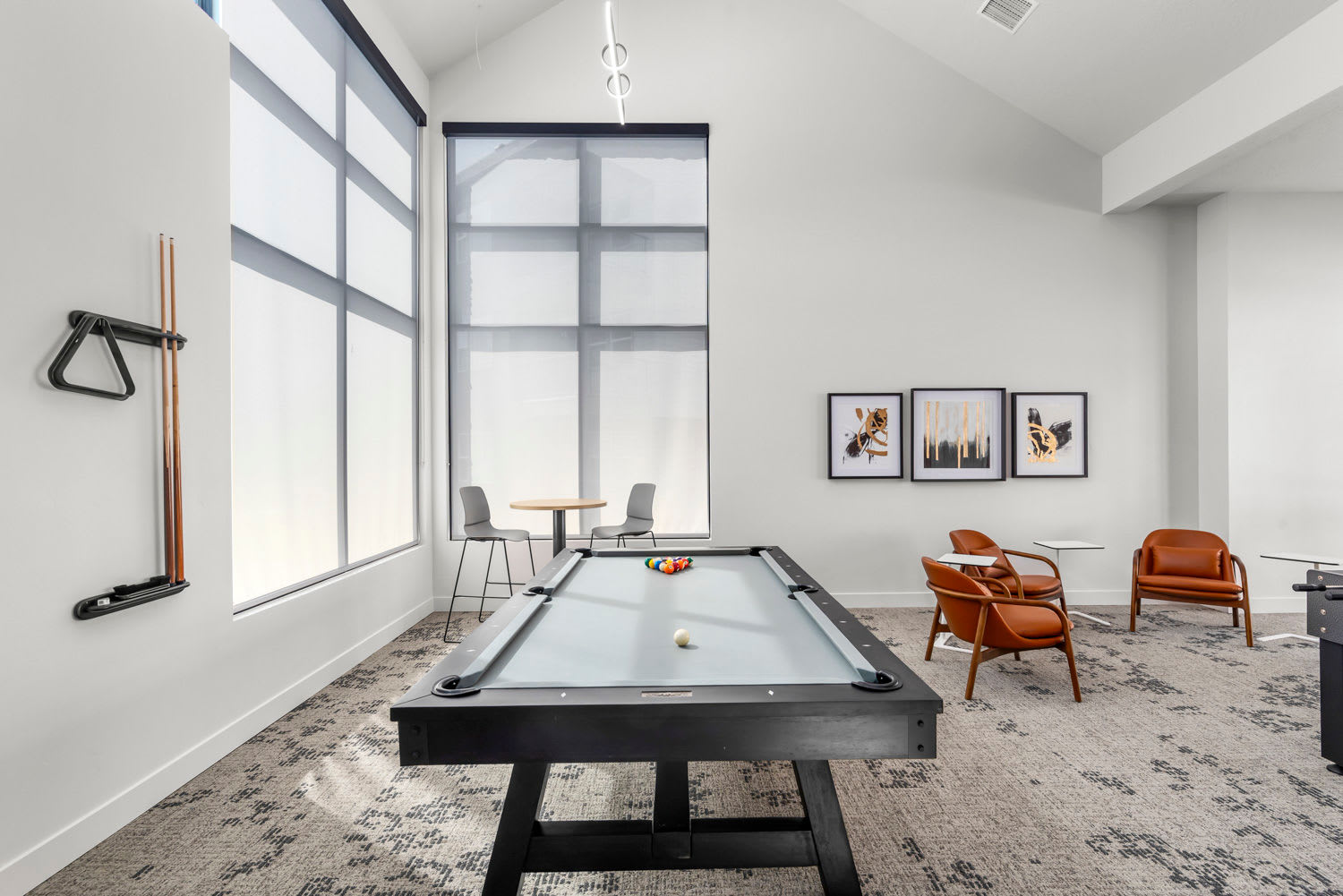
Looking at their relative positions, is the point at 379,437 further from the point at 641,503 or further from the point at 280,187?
the point at 641,503

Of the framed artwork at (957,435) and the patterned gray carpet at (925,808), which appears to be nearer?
the patterned gray carpet at (925,808)

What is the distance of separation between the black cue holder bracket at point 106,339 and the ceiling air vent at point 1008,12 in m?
5.36

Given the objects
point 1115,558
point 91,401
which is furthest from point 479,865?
point 1115,558

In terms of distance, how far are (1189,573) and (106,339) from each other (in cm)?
622

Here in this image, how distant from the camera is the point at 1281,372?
4.82 m

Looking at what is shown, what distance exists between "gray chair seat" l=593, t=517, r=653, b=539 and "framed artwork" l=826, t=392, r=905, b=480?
1.63 meters

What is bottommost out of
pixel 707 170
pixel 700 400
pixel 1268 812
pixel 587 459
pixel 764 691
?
pixel 1268 812

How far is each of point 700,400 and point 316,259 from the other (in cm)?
295

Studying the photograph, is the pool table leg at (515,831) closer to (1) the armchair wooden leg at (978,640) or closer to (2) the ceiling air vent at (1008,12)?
(1) the armchair wooden leg at (978,640)

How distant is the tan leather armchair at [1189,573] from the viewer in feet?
13.1

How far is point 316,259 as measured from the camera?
359 centimetres

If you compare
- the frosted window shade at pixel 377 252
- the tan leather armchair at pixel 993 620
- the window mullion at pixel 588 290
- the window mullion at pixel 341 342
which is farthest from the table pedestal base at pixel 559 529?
the tan leather armchair at pixel 993 620

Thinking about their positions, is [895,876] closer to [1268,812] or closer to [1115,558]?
[1268,812]

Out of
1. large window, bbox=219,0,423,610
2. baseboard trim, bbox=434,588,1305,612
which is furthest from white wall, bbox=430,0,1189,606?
large window, bbox=219,0,423,610
